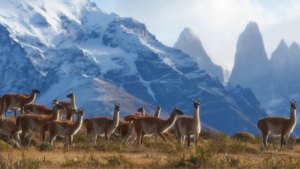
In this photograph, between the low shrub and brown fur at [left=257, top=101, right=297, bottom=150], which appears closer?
the low shrub

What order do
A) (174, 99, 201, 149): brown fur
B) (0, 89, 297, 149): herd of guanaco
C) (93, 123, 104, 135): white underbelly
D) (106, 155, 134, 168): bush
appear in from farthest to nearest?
(93, 123, 104, 135): white underbelly → (174, 99, 201, 149): brown fur → (0, 89, 297, 149): herd of guanaco → (106, 155, 134, 168): bush

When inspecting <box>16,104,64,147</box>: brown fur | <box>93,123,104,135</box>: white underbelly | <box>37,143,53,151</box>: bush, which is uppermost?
<box>16,104,64,147</box>: brown fur

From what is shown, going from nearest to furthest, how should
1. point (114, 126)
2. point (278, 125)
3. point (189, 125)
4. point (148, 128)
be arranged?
point (189, 125)
point (148, 128)
point (114, 126)
point (278, 125)

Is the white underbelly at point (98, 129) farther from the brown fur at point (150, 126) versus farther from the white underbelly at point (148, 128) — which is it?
the white underbelly at point (148, 128)

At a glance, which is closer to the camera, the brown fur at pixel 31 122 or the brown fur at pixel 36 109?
the brown fur at pixel 31 122

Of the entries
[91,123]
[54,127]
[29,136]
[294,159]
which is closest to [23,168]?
[54,127]

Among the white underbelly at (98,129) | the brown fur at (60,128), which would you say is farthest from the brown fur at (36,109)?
the brown fur at (60,128)

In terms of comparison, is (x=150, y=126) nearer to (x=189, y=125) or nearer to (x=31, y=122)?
(x=189, y=125)

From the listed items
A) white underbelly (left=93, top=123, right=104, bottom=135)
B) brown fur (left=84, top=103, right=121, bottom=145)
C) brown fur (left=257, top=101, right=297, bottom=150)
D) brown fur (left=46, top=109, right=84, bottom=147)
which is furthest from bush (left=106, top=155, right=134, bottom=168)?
brown fur (left=257, top=101, right=297, bottom=150)

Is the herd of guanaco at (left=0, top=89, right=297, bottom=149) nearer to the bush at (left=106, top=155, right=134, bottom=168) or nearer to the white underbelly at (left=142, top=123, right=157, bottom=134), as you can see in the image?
the white underbelly at (left=142, top=123, right=157, bottom=134)

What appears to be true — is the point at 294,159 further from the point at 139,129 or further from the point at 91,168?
the point at 91,168

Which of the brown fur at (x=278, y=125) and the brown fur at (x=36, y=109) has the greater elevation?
the brown fur at (x=36, y=109)

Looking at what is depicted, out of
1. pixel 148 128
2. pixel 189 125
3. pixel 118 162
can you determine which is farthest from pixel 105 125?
pixel 118 162

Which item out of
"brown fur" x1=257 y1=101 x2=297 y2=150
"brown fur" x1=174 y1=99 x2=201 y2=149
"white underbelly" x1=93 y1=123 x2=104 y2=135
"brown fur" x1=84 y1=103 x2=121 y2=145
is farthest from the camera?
"brown fur" x1=257 y1=101 x2=297 y2=150
